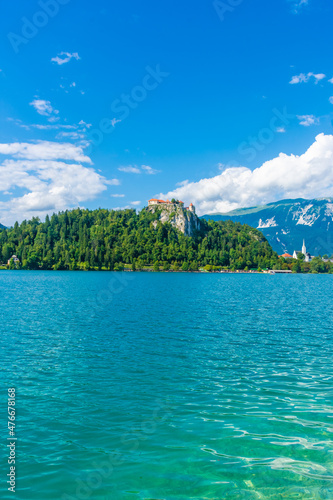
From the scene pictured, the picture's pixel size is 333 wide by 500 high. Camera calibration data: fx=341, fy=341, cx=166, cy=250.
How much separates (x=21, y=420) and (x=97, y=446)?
4.34 meters

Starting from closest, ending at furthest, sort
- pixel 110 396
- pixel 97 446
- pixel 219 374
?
pixel 97 446 < pixel 110 396 < pixel 219 374

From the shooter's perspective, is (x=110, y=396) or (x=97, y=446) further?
(x=110, y=396)

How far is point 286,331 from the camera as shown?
121 ft

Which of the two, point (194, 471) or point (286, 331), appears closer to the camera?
point (194, 471)

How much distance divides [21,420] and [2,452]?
2620mm

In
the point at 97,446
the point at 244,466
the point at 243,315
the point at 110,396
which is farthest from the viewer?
the point at 243,315

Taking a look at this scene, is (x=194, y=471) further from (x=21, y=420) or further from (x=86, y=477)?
(x=21, y=420)

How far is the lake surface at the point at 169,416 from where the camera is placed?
11.0 meters

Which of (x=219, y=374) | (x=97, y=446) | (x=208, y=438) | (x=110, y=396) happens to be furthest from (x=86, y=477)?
(x=219, y=374)

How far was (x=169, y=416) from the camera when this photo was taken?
1570cm

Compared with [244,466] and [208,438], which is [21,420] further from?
[244,466]

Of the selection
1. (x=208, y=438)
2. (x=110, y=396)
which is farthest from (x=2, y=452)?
(x=208, y=438)

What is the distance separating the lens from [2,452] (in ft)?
41.1

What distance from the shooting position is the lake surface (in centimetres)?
1097
